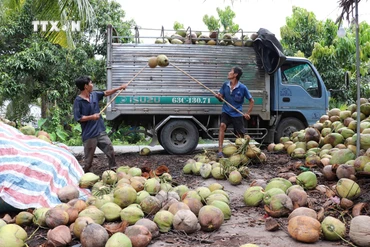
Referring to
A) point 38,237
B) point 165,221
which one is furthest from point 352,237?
point 38,237

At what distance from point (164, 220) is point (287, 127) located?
6.59 meters

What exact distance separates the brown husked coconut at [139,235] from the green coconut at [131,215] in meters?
0.30

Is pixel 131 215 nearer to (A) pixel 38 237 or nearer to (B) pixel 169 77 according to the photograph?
(A) pixel 38 237

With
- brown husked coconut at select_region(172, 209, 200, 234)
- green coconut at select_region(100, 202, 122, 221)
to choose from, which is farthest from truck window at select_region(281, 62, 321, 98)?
green coconut at select_region(100, 202, 122, 221)

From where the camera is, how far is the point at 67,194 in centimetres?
417

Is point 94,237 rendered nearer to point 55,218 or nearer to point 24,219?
point 55,218

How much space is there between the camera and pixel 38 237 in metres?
3.36

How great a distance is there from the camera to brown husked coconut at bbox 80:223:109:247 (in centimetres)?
298

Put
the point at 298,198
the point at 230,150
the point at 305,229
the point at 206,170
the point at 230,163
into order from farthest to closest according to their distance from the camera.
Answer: the point at 230,150 → the point at 230,163 → the point at 206,170 → the point at 298,198 → the point at 305,229

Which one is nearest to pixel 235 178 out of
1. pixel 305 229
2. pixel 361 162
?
pixel 361 162

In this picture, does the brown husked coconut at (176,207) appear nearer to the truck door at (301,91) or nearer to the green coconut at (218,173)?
the green coconut at (218,173)

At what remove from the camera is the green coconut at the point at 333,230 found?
318 cm

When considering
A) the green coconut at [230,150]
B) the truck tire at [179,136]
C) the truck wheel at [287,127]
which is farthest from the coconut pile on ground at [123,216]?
the truck wheel at [287,127]

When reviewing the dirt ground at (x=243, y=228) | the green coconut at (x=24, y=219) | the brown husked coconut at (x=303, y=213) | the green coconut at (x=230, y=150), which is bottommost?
the dirt ground at (x=243, y=228)
